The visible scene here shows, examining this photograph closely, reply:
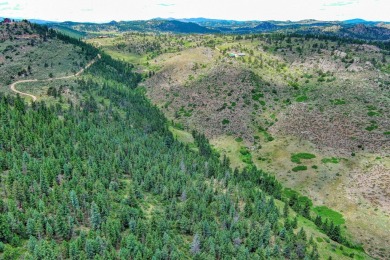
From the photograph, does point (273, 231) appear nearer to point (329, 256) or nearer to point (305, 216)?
point (329, 256)

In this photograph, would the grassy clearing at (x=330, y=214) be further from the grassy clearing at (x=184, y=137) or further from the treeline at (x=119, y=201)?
the grassy clearing at (x=184, y=137)

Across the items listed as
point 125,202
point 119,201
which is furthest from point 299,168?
point 119,201

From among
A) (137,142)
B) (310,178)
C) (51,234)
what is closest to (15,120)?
Answer: (137,142)

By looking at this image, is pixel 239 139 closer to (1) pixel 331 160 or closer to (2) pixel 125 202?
(1) pixel 331 160

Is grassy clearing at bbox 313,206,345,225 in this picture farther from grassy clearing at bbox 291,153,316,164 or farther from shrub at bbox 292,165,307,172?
grassy clearing at bbox 291,153,316,164

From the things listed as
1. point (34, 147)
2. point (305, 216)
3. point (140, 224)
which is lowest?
point (305, 216)

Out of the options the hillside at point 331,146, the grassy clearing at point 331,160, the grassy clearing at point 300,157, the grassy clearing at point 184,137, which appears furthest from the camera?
the grassy clearing at point 184,137

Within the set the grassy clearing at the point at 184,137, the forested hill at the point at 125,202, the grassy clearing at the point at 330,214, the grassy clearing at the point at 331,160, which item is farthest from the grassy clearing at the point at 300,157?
the grassy clearing at the point at 184,137
